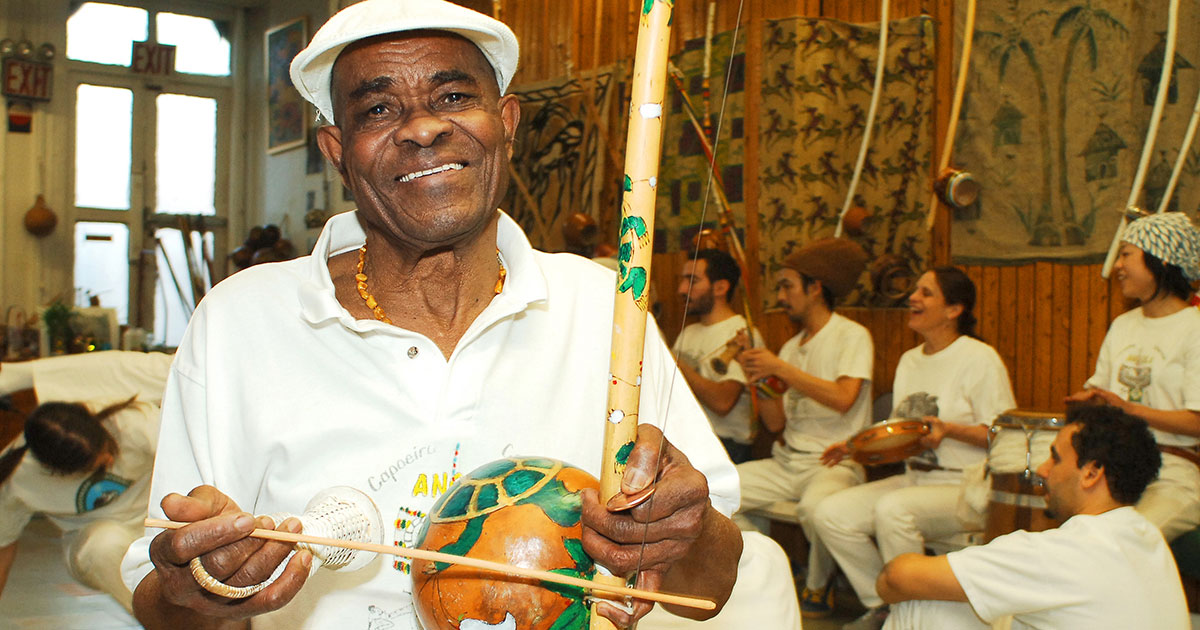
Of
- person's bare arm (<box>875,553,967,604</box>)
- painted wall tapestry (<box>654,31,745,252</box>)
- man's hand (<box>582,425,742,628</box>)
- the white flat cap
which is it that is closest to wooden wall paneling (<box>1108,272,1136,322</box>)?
painted wall tapestry (<box>654,31,745,252</box>)

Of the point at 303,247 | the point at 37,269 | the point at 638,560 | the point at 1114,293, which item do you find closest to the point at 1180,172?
the point at 1114,293

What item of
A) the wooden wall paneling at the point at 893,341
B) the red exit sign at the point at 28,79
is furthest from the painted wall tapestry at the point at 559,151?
the red exit sign at the point at 28,79

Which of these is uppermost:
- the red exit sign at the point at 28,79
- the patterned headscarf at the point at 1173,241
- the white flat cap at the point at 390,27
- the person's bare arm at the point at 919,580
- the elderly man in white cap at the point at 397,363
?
the red exit sign at the point at 28,79

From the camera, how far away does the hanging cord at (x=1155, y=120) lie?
4758 millimetres

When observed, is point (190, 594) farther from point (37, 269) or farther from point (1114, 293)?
point (37, 269)

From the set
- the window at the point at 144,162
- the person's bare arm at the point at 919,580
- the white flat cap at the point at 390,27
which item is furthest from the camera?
the window at the point at 144,162

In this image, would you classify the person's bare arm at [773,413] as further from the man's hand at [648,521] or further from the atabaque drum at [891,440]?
the man's hand at [648,521]

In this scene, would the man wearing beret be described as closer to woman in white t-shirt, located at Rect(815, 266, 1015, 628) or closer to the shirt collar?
woman in white t-shirt, located at Rect(815, 266, 1015, 628)

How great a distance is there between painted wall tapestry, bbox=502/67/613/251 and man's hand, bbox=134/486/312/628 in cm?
600

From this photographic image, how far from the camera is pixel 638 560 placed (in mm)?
1107

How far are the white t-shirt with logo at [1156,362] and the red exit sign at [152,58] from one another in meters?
10.2

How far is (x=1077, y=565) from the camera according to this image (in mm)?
2820

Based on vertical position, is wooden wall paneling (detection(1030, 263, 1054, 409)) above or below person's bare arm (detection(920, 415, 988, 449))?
above

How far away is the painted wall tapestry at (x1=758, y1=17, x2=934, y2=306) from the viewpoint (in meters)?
5.96
